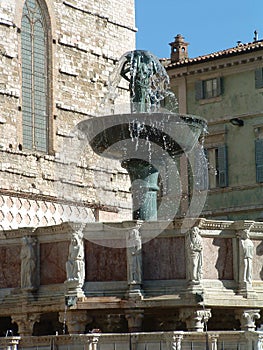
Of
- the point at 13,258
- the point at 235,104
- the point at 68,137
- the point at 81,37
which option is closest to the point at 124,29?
the point at 81,37

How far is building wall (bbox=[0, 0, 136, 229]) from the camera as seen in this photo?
23484 millimetres

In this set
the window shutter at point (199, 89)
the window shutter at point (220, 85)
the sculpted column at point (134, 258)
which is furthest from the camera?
the window shutter at point (199, 89)

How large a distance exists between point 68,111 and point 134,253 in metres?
9.51

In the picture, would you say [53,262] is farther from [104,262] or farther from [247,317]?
[247,317]

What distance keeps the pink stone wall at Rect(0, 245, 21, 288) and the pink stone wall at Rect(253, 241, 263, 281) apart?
146 inches

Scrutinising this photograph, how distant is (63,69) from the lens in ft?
82.7

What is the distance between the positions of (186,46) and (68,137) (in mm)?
15240

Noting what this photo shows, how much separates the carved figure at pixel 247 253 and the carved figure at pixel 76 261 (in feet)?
8.09

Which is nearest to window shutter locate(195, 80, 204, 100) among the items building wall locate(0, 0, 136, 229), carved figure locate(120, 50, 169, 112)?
building wall locate(0, 0, 136, 229)

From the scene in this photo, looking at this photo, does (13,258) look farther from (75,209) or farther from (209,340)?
(75,209)

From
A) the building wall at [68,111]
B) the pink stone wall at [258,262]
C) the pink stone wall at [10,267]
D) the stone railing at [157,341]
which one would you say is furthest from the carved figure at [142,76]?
the building wall at [68,111]

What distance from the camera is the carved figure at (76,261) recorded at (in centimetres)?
1620

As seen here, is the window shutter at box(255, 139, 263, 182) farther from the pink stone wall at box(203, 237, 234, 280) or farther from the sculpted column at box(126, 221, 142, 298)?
the sculpted column at box(126, 221, 142, 298)

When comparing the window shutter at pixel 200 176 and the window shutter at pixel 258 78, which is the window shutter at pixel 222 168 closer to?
the window shutter at pixel 258 78
